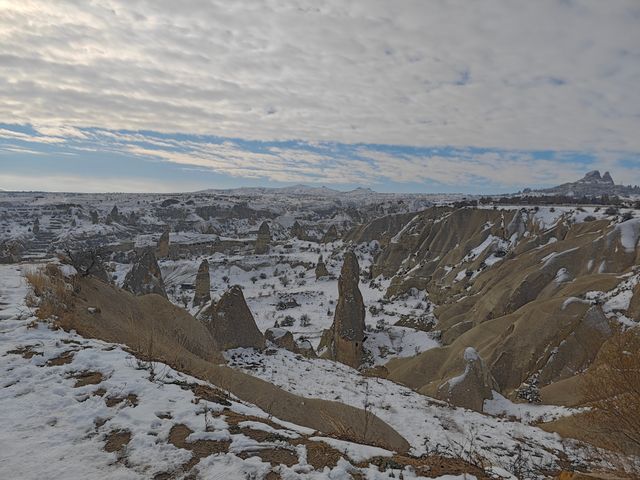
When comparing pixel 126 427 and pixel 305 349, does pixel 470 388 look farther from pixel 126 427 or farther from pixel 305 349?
pixel 126 427

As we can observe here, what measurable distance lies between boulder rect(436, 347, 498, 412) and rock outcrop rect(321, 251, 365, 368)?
1595cm

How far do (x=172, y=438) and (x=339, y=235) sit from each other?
433 ft

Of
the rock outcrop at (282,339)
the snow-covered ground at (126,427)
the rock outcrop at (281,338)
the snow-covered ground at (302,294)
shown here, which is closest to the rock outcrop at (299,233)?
the snow-covered ground at (302,294)

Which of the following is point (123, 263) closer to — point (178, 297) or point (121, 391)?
point (178, 297)

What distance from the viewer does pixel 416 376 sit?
27125 millimetres

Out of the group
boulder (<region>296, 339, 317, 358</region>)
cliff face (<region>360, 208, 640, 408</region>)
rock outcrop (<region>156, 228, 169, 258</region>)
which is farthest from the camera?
rock outcrop (<region>156, 228, 169, 258</region>)

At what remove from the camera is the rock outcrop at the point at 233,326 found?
2092cm

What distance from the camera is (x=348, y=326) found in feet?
118

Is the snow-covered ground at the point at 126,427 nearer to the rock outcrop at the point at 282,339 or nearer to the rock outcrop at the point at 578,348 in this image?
the rock outcrop at the point at 282,339

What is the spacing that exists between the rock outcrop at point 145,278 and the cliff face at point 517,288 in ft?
97.8

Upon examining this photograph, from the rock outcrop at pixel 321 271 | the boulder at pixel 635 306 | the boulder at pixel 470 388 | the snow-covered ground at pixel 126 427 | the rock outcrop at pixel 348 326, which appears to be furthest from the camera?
the rock outcrop at pixel 321 271

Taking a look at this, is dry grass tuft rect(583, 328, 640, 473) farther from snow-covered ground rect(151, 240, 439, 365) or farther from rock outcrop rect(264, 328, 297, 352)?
snow-covered ground rect(151, 240, 439, 365)

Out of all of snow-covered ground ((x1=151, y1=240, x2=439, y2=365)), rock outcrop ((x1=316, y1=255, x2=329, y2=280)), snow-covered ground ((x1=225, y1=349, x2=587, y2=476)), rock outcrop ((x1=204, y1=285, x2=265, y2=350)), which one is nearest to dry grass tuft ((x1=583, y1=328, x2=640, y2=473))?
snow-covered ground ((x1=225, y1=349, x2=587, y2=476))

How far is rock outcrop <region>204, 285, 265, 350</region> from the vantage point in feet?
68.6
